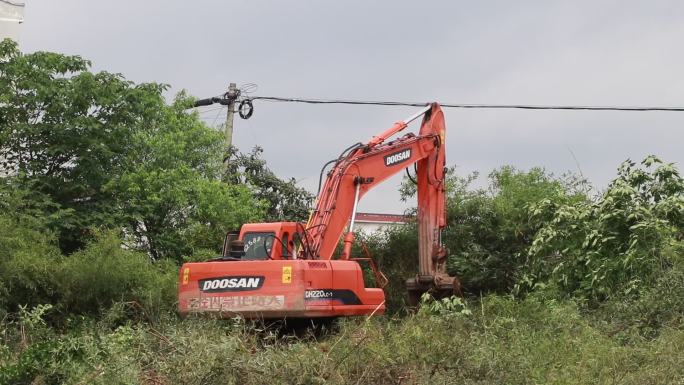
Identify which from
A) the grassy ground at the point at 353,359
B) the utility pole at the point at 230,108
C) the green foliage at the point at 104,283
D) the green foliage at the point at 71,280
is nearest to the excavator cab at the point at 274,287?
the grassy ground at the point at 353,359

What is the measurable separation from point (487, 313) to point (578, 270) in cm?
177

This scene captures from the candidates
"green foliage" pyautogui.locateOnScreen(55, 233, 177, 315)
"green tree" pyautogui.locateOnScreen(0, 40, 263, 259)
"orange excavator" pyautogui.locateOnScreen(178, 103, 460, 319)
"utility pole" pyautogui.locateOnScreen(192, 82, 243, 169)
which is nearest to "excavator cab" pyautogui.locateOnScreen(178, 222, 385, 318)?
"orange excavator" pyautogui.locateOnScreen(178, 103, 460, 319)

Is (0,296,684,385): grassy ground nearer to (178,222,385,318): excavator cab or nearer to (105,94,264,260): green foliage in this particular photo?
(178,222,385,318): excavator cab

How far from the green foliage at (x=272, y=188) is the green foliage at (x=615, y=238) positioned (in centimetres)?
973

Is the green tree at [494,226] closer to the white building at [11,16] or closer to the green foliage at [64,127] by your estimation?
the green foliage at [64,127]

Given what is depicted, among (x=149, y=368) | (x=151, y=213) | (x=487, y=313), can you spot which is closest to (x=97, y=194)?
(x=151, y=213)

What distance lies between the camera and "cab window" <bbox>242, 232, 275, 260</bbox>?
1348 centimetres

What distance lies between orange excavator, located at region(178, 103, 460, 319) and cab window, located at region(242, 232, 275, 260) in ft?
0.04

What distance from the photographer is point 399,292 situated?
68.5 ft

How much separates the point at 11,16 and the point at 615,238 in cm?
1700

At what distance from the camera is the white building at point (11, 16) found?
25.0 metres

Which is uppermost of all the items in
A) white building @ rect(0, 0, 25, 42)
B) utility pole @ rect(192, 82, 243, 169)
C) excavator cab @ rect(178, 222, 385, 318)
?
white building @ rect(0, 0, 25, 42)

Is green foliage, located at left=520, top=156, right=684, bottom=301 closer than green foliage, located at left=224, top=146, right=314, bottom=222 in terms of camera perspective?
Yes

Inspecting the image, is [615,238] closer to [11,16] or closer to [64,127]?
[64,127]
